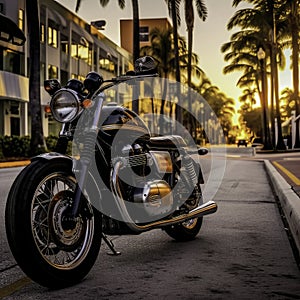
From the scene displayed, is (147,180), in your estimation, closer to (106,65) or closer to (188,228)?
(188,228)

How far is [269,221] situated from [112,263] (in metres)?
3.45

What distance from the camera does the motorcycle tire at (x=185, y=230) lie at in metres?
6.29

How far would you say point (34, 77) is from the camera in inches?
1060

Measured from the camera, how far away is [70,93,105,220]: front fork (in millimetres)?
4609

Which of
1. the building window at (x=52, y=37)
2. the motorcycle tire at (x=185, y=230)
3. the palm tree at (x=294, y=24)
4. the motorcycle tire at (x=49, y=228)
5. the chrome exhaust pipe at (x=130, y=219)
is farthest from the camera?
the building window at (x=52, y=37)

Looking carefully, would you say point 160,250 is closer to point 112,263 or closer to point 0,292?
point 112,263

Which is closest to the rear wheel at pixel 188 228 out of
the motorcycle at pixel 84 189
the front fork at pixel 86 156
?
the motorcycle at pixel 84 189

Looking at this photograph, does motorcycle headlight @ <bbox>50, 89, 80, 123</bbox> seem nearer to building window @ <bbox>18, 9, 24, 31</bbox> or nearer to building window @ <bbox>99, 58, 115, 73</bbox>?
building window @ <bbox>18, 9, 24, 31</bbox>

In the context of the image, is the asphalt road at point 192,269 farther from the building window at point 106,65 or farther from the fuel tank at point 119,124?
the building window at point 106,65

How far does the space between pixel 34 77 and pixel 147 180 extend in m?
22.2

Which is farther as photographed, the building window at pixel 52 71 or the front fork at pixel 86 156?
the building window at pixel 52 71

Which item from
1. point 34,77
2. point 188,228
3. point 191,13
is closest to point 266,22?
point 191,13

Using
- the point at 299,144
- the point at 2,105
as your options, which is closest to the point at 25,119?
the point at 2,105

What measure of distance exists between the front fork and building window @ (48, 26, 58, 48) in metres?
44.9
